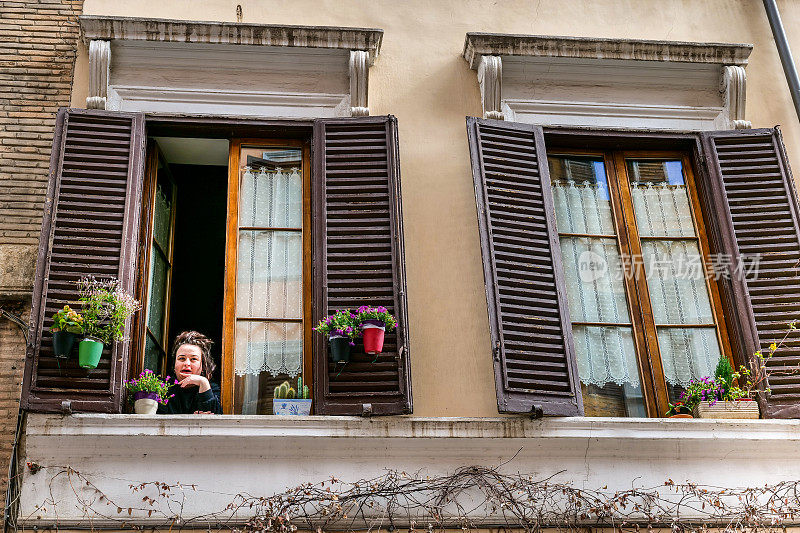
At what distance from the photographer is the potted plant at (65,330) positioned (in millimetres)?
5746

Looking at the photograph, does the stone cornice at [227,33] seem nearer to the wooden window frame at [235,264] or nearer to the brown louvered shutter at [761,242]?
the wooden window frame at [235,264]

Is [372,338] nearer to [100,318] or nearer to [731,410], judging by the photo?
[100,318]

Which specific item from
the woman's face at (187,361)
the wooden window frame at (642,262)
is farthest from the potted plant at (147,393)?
the wooden window frame at (642,262)

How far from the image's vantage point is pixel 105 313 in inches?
231

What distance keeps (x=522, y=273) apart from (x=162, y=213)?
2.56 metres

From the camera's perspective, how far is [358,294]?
628 cm

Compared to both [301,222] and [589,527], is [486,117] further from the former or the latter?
[589,527]

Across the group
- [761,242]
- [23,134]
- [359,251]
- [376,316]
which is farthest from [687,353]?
[23,134]

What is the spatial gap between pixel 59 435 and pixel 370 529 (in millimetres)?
1825

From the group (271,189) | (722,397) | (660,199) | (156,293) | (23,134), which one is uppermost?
(23,134)

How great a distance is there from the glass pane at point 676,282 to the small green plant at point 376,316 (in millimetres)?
1898

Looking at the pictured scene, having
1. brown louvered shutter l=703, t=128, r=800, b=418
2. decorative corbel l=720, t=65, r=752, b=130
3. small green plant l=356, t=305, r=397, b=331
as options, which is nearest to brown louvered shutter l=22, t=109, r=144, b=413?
small green plant l=356, t=305, r=397, b=331

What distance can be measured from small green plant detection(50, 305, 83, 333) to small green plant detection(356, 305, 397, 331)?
1606 mm

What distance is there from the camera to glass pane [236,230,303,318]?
651 centimetres
